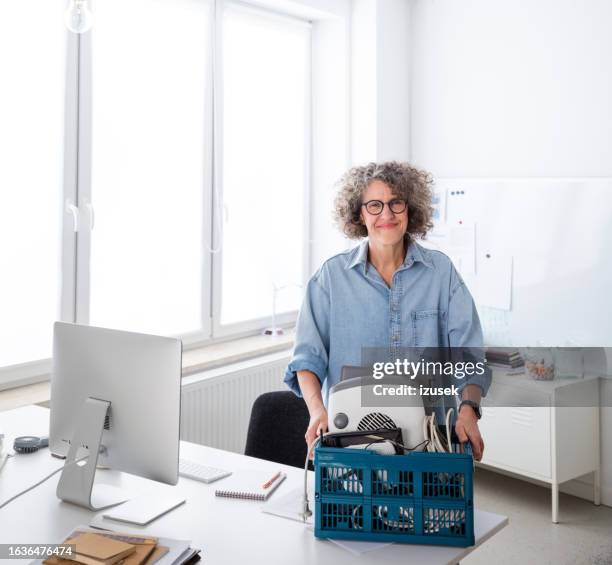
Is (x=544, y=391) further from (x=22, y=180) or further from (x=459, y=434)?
(x=22, y=180)

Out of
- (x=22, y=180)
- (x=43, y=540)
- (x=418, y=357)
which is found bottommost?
(x=43, y=540)

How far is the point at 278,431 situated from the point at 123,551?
105cm

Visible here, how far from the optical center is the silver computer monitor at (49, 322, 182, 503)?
6.07 feet

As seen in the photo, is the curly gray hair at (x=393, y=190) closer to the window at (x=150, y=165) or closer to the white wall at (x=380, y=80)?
the window at (x=150, y=165)

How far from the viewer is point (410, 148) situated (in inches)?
179

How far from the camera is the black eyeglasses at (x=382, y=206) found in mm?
2291

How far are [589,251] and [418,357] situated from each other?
1799 millimetres

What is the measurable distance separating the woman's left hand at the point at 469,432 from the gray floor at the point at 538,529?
1376mm

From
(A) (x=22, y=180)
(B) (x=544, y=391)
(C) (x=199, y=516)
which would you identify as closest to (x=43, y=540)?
(C) (x=199, y=516)

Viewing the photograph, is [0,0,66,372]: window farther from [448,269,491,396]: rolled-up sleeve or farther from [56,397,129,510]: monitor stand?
[448,269,491,396]: rolled-up sleeve

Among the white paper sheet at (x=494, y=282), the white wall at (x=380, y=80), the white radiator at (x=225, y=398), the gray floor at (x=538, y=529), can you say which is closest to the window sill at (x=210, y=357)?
the white radiator at (x=225, y=398)

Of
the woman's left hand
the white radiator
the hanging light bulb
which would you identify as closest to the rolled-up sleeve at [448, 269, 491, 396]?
the woman's left hand

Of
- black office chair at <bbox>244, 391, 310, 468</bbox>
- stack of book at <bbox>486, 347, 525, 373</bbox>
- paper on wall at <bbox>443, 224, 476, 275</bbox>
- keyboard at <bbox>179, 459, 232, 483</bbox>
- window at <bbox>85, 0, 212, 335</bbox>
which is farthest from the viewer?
paper on wall at <bbox>443, 224, 476, 275</bbox>

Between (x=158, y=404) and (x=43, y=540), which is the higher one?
(x=158, y=404)
